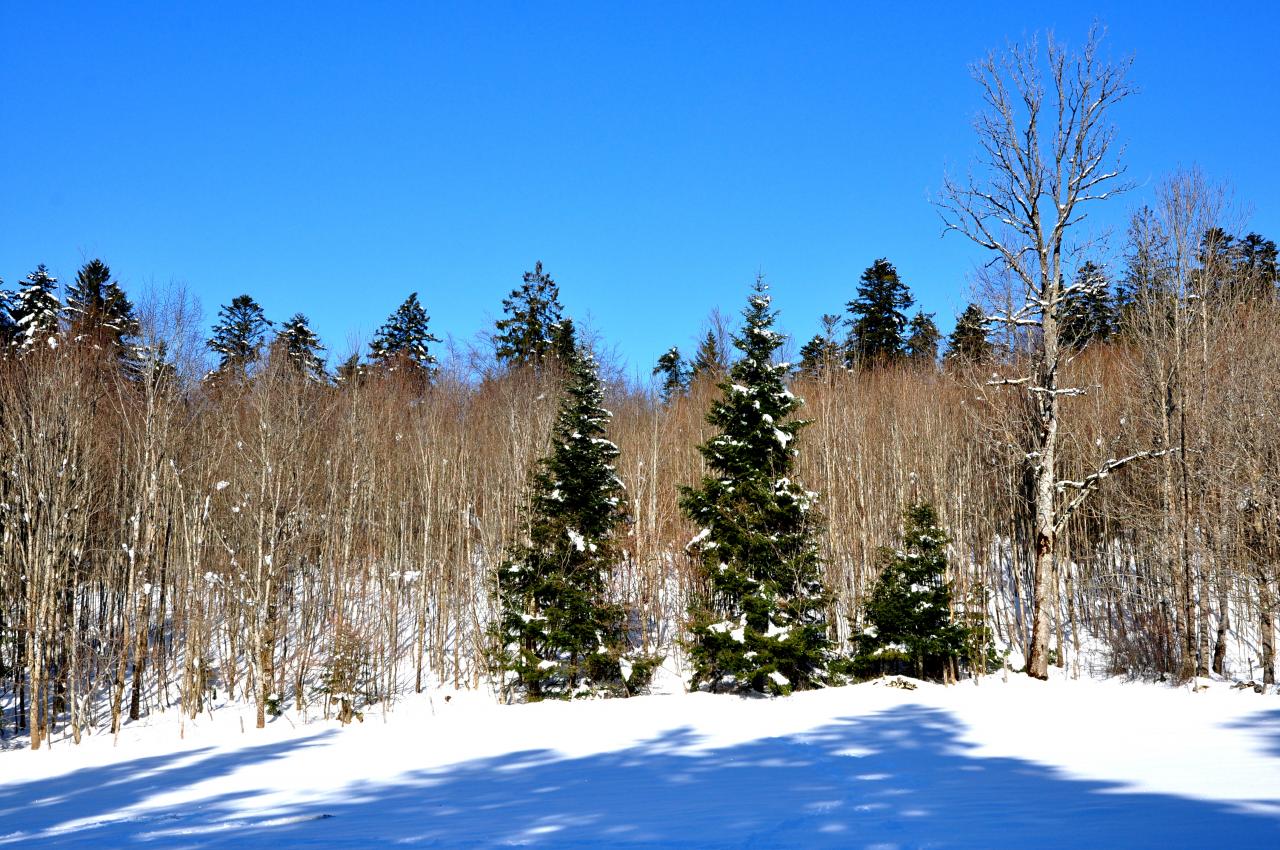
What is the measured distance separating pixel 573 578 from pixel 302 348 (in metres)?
16.0

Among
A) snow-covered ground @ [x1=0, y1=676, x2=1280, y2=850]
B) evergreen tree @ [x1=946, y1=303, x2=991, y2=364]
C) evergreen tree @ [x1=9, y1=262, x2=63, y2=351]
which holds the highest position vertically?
evergreen tree @ [x1=9, y1=262, x2=63, y2=351]

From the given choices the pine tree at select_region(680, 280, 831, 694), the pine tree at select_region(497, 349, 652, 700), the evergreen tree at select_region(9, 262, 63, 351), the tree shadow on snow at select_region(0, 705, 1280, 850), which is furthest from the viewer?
the evergreen tree at select_region(9, 262, 63, 351)

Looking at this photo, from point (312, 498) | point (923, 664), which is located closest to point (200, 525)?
point (312, 498)

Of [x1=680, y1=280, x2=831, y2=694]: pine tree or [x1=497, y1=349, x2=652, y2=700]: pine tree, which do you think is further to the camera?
[x1=497, y1=349, x2=652, y2=700]: pine tree

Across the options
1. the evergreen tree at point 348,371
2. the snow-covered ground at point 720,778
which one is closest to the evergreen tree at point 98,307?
the evergreen tree at point 348,371

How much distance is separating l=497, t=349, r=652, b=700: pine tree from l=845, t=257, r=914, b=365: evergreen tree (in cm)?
2669

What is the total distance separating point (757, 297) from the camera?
61.7 feet

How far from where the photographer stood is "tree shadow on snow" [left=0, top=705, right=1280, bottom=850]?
5.75 m

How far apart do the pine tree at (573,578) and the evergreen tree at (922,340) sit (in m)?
21.4

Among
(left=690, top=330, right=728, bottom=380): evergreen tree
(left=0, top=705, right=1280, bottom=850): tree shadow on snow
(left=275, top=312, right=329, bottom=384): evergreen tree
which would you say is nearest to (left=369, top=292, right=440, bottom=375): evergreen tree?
(left=275, top=312, right=329, bottom=384): evergreen tree

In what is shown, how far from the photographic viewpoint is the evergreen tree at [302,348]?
24.0 metres

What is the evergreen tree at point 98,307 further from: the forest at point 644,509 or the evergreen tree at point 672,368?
the evergreen tree at point 672,368

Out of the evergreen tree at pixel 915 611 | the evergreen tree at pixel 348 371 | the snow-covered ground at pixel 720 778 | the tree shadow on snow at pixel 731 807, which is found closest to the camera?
the tree shadow on snow at pixel 731 807

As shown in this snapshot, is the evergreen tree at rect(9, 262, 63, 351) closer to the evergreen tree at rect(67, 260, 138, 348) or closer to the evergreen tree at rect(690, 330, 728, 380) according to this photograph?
the evergreen tree at rect(67, 260, 138, 348)
